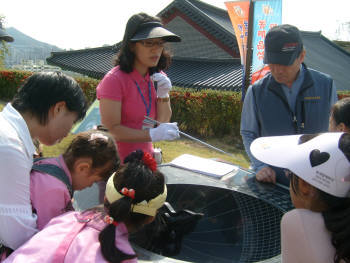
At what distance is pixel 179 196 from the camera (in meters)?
1.95

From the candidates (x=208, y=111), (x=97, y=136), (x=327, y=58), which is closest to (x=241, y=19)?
(x=208, y=111)

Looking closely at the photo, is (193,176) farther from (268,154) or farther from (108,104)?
(268,154)

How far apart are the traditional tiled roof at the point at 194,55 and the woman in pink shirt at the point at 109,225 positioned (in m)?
7.00

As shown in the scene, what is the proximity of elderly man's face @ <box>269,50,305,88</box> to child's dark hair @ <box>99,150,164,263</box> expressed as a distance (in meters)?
1.01

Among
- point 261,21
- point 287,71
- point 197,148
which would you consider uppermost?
point 261,21

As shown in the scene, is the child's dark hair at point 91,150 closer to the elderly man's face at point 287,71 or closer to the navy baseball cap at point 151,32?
the navy baseball cap at point 151,32

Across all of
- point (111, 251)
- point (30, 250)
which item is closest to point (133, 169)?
point (111, 251)

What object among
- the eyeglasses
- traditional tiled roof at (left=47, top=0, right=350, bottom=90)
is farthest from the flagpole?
the eyeglasses

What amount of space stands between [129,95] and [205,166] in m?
0.70

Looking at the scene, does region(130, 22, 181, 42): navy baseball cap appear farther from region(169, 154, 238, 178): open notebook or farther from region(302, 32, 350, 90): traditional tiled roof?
region(302, 32, 350, 90): traditional tiled roof

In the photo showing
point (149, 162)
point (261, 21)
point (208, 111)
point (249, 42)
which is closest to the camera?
point (149, 162)

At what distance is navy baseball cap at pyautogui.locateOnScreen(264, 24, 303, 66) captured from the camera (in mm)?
1739

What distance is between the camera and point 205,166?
221 cm

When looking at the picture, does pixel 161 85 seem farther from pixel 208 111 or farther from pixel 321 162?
pixel 208 111
